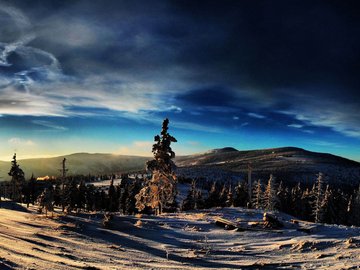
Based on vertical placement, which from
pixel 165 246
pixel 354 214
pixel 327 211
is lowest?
pixel 354 214

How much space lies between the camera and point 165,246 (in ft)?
76.4

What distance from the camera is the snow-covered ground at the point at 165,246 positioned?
16.8 m

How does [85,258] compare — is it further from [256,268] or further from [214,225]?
[214,225]

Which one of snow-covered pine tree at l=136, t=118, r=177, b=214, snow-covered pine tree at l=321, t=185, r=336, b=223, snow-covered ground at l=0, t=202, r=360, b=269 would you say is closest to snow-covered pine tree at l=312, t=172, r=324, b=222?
snow-covered pine tree at l=321, t=185, r=336, b=223

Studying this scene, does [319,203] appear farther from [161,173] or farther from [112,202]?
[112,202]

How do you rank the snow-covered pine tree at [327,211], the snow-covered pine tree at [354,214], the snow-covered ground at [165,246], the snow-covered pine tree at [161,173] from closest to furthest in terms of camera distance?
the snow-covered ground at [165,246], the snow-covered pine tree at [161,173], the snow-covered pine tree at [327,211], the snow-covered pine tree at [354,214]

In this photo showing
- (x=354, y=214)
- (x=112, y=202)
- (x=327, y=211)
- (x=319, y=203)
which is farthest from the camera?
(x=112, y=202)

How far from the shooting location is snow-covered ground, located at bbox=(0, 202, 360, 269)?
16.8 meters

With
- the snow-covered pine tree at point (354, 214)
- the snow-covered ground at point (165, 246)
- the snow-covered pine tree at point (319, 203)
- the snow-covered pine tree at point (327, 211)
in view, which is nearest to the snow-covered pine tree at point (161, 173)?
the snow-covered ground at point (165, 246)

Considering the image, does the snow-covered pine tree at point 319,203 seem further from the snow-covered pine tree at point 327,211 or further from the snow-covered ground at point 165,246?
the snow-covered ground at point 165,246

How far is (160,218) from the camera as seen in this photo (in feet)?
113

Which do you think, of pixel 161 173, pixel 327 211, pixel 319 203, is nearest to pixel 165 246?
pixel 161 173

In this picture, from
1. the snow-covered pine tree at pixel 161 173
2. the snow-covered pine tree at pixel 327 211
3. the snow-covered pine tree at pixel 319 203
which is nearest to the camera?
the snow-covered pine tree at pixel 161 173

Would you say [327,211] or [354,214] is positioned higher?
[327,211]
